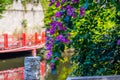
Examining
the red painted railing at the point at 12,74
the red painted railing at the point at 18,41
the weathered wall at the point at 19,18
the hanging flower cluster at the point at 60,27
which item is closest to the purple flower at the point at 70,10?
the hanging flower cluster at the point at 60,27

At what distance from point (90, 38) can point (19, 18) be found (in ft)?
91.5

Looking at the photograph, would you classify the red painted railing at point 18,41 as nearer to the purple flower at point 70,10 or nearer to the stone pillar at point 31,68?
the stone pillar at point 31,68

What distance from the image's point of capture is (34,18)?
35.7m

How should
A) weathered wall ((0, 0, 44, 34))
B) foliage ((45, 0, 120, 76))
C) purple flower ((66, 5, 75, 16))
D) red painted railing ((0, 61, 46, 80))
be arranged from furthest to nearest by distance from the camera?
1. weathered wall ((0, 0, 44, 34))
2. red painted railing ((0, 61, 46, 80))
3. foliage ((45, 0, 120, 76))
4. purple flower ((66, 5, 75, 16))

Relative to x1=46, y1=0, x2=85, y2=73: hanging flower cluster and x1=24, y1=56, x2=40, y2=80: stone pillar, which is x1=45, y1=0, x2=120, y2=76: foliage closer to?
x1=46, y1=0, x2=85, y2=73: hanging flower cluster

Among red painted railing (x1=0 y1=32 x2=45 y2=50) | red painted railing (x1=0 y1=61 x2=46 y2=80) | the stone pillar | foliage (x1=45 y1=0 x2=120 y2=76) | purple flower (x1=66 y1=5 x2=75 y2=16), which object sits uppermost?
purple flower (x1=66 y1=5 x2=75 y2=16)

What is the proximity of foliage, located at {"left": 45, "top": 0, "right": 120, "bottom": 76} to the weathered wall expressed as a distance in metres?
24.5

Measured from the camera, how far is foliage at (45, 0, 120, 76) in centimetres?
466

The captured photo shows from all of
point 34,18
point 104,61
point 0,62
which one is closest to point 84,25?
point 104,61

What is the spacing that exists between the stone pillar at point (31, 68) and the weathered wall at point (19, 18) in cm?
2128

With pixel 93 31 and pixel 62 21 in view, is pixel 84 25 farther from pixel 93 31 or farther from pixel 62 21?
pixel 62 21

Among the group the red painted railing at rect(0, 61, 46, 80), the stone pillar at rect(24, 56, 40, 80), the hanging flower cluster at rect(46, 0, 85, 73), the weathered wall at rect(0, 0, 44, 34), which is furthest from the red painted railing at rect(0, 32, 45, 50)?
the hanging flower cluster at rect(46, 0, 85, 73)

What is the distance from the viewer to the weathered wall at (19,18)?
31556 mm

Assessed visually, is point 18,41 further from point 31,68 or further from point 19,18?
point 31,68
